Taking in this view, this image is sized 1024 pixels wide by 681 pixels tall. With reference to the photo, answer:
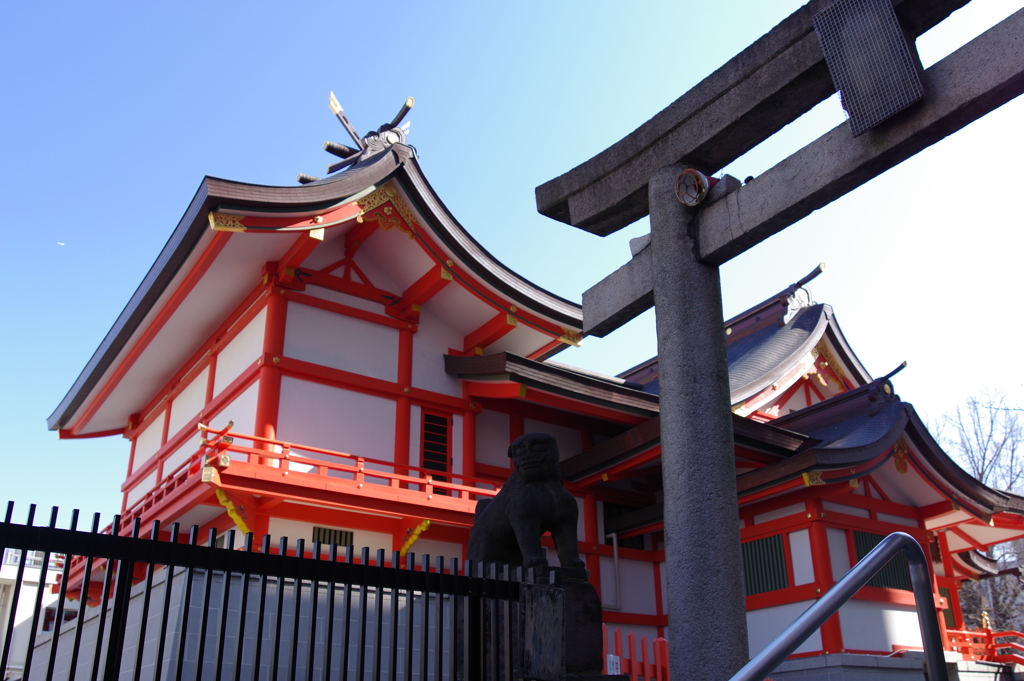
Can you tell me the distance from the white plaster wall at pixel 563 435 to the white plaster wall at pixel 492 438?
0.39 meters

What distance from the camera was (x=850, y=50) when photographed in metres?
3.97

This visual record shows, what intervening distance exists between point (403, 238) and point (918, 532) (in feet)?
32.0

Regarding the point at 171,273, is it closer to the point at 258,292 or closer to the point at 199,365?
the point at 258,292

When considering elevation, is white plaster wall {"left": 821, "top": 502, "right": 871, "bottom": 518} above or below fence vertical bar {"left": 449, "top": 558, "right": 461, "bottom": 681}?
above

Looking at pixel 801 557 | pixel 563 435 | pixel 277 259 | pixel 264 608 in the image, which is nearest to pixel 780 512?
pixel 801 557

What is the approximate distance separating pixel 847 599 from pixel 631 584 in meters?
11.2

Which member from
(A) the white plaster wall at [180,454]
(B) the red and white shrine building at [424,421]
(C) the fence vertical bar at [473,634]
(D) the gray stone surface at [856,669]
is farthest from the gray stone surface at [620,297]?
(A) the white plaster wall at [180,454]

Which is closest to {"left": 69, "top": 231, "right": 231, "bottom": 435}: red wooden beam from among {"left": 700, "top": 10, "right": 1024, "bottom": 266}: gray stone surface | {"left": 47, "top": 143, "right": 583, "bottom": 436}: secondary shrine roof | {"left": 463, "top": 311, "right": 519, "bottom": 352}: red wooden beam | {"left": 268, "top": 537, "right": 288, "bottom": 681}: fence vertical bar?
{"left": 47, "top": 143, "right": 583, "bottom": 436}: secondary shrine roof

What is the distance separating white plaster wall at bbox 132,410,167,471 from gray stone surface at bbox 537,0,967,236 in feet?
40.5

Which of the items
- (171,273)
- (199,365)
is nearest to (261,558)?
(171,273)

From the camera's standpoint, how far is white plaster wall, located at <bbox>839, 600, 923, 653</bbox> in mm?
11328

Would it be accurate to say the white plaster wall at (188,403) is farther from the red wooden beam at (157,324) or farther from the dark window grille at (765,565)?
the dark window grille at (765,565)

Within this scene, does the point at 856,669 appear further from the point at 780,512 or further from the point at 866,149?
the point at 866,149

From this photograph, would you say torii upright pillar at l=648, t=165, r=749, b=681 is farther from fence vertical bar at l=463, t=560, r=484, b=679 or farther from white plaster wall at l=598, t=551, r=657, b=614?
white plaster wall at l=598, t=551, r=657, b=614
